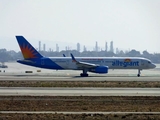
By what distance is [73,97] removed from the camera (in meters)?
30.4

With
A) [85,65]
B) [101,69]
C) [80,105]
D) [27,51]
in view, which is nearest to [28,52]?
[27,51]

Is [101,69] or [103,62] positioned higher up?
[103,62]

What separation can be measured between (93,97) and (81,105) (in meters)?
4.42

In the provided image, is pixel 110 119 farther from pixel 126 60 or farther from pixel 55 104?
pixel 126 60

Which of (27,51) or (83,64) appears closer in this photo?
(83,64)

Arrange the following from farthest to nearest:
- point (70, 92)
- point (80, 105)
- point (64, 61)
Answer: point (64, 61) < point (70, 92) < point (80, 105)

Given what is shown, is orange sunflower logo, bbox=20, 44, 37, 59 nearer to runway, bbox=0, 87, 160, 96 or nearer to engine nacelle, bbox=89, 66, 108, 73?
engine nacelle, bbox=89, 66, 108, 73

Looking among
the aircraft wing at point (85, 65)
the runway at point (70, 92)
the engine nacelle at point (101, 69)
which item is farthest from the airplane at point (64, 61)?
the runway at point (70, 92)

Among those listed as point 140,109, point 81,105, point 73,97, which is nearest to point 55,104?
point 81,105

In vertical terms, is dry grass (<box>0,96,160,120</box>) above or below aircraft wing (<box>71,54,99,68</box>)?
below

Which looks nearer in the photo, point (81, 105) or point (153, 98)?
point (81, 105)

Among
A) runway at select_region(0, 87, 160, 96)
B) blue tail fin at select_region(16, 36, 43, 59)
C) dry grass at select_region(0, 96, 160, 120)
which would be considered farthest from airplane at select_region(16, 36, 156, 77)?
dry grass at select_region(0, 96, 160, 120)

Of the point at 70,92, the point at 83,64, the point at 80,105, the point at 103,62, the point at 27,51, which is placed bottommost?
the point at 80,105

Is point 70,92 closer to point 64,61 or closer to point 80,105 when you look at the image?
point 80,105
